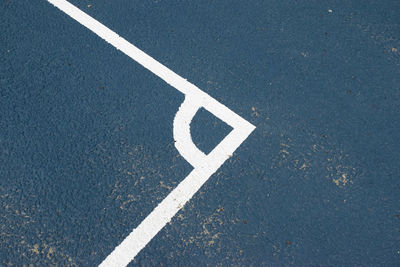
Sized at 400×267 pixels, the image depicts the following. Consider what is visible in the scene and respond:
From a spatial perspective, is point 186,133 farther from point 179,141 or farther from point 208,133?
point 208,133

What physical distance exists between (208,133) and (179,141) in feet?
1.01

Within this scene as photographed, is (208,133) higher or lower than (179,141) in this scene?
higher

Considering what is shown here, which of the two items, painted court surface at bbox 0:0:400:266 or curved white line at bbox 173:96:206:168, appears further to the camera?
curved white line at bbox 173:96:206:168

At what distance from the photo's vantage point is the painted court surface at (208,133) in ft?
9.99

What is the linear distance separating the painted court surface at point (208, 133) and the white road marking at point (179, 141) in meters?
0.06

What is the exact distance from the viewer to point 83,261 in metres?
2.88

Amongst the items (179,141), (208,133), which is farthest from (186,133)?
(208,133)

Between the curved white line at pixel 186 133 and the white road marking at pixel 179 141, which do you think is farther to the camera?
the curved white line at pixel 186 133

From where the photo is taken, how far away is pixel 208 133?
3.53 meters

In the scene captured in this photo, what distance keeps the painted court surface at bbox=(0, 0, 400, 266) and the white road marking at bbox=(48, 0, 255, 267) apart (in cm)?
6

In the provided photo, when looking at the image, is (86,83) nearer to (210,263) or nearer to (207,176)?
(207,176)

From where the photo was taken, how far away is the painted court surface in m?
3.04

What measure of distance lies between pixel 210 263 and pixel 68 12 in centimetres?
326

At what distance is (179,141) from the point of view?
3.47 meters
